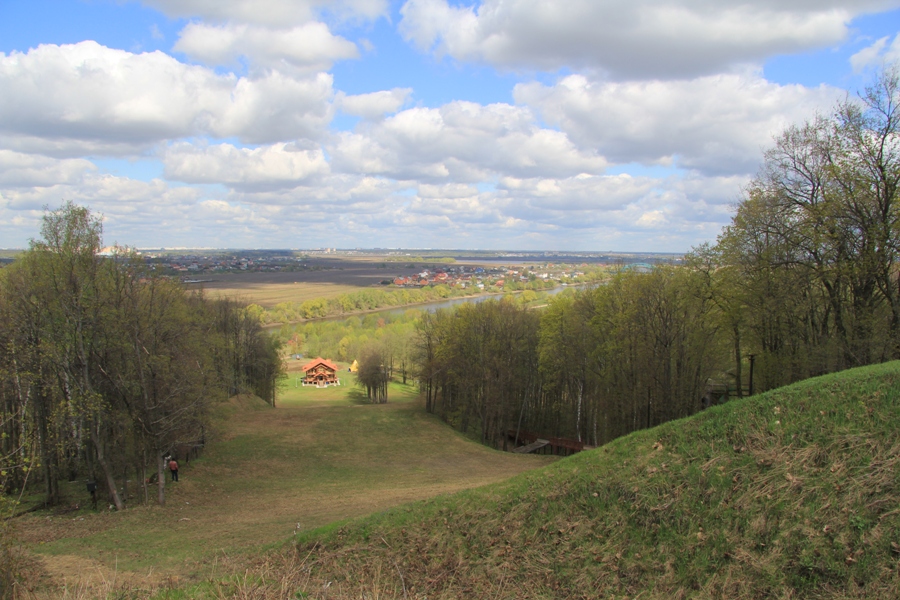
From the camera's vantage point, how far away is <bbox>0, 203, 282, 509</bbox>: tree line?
1734cm

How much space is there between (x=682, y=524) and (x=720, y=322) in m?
18.8

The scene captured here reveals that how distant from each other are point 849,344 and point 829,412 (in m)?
11.3

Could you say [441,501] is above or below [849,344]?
below

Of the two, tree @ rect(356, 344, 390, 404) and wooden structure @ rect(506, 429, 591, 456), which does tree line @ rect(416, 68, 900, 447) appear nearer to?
wooden structure @ rect(506, 429, 591, 456)

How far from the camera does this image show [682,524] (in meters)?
9.15

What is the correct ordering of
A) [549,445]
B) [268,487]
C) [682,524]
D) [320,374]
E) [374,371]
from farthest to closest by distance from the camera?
1. [320,374]
2. [374,371]
3. [549,445]
4. [268,487]
5. [682,524]

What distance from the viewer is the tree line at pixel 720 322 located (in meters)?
18.6

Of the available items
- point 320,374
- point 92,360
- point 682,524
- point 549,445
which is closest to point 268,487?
point 92,360

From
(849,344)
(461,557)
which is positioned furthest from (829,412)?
(849,344)

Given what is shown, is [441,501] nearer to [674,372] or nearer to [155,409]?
[155,409]

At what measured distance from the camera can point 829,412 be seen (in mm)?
10133

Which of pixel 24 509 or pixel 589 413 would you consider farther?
pixel 589 413

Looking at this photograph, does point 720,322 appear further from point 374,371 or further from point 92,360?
point 374,371

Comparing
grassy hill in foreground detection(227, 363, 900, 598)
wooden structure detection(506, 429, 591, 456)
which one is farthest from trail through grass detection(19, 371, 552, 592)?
wooden structure detection(506, 429, 591, 456)
